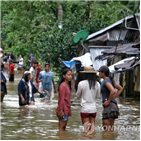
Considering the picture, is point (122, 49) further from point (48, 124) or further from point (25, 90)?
point (48, 124)

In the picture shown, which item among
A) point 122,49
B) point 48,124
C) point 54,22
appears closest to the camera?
point 48,124

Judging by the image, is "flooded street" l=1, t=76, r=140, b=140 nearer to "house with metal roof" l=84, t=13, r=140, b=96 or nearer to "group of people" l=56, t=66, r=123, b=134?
"group of people" l=56, t=66, r=123, b=134

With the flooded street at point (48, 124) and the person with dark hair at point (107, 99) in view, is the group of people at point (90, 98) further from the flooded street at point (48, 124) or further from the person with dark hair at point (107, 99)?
the flooded street at point (48, 124)

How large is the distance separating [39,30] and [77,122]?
23390 millimetres

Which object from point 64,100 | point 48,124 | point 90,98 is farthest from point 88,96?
point 48,124

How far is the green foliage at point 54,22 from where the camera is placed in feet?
92.8

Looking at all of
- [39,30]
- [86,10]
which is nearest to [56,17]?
[39,30]

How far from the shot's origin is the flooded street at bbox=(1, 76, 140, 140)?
9555 millimetres

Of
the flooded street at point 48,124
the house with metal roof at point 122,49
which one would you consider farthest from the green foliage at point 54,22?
the flooded street at point 48,124

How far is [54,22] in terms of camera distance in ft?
113

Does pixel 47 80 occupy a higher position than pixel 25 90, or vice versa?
pixel 47 80

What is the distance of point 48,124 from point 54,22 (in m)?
23.4

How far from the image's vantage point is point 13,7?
121ft

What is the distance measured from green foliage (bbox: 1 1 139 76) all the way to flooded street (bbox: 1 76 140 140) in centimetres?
1016
